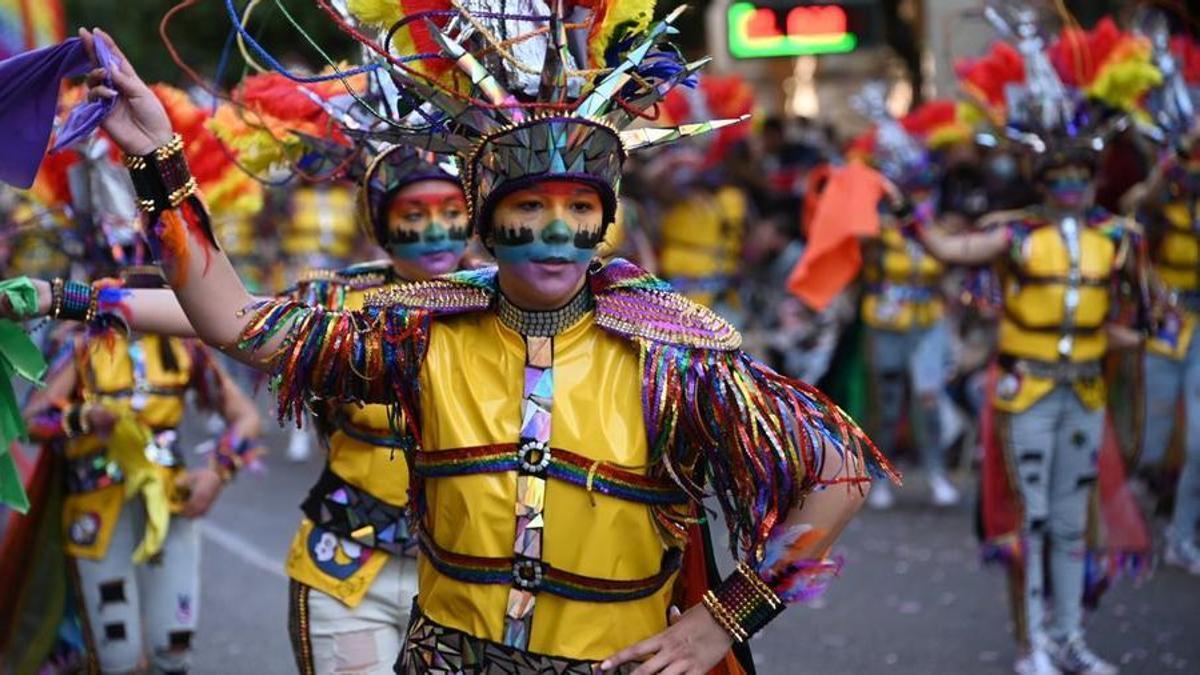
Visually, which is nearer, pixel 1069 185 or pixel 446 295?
pixel 446 295

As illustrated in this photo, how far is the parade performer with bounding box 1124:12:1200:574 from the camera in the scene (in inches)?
368

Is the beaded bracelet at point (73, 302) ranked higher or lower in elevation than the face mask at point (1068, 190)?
higher

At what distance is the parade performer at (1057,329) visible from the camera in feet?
24.6

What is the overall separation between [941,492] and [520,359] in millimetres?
8536

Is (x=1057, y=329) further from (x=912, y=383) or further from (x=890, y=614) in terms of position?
(x=912, y=383)

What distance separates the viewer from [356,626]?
4.91m

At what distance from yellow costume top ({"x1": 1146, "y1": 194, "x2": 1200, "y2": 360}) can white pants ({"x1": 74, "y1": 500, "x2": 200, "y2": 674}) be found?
5236 mm

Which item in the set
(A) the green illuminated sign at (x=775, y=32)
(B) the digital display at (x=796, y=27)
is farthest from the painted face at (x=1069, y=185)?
(A) the green illuminated sign at (x=775, y=32)

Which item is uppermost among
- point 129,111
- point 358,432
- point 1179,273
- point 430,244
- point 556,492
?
point 129,111

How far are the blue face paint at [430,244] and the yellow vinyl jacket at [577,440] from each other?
5.24ft

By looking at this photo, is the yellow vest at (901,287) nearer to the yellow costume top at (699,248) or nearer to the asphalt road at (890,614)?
the asphalt road at (890,614)

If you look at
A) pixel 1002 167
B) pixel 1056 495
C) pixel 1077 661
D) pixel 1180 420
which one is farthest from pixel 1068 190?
pixel 1002 167

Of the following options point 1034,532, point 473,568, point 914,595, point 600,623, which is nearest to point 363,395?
point 473,568

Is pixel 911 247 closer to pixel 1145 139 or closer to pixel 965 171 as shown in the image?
pixel 965 171
